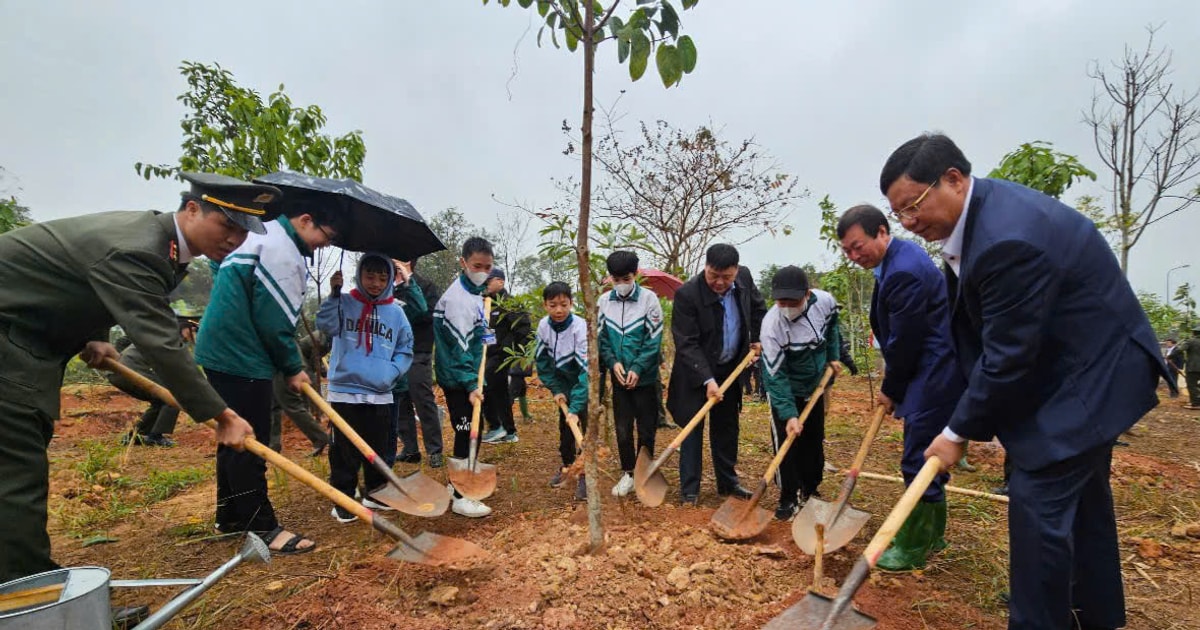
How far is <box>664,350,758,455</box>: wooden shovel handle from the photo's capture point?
12.3ft

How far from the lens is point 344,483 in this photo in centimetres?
362

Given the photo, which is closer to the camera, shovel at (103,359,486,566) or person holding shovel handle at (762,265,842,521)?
shovel at (103,359,486,566)

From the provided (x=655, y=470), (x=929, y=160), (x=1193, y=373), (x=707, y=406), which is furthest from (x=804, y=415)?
(x=1193, y=373)

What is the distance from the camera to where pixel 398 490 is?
3234mm

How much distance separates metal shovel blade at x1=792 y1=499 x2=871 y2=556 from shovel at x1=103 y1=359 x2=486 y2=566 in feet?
5.64

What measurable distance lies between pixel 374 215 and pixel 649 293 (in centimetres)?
207

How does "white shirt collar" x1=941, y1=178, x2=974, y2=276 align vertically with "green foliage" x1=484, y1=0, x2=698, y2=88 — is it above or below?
below

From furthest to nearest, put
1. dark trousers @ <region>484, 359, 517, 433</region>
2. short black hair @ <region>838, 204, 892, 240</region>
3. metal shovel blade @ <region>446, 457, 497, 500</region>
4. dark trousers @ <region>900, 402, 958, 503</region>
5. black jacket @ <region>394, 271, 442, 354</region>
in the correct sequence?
dark trousers @ <region>484, 359, 517, 433</region> → black jacket @ <region>394, 271, 442, 354</region> → metal shovel blade @ <region>446, 457, 497, 500</region> → short black hair @ <region>838, 204, 892, 240</region> → dark trousers @ <region>900, 402, 958, 503</region>

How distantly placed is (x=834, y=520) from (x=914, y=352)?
1013 millimetres

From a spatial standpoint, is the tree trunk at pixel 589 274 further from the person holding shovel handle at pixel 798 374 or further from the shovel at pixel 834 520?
the person holding shovel handle at pixel 798 374

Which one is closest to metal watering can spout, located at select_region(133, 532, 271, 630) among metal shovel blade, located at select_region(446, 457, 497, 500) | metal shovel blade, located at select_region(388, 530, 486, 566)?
metal shovel blade, located at select_region(388, 530, 486, 566)

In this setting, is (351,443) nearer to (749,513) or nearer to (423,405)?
Result: (423,405)

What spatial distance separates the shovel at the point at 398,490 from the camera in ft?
10.4

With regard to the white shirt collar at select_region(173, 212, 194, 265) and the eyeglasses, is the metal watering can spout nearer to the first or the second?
the white shirt collar at select_region(173, 212, 194, 265)
